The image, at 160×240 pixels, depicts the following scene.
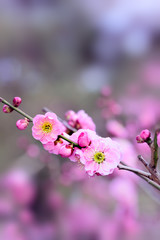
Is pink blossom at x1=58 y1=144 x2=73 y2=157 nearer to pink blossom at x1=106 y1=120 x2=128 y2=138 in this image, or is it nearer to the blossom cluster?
the blossom cluster

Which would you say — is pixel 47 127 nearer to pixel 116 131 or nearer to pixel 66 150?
pixel 66 150

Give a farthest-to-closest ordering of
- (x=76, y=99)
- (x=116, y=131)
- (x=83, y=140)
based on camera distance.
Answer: (x=76, y=99)
(x=116, y=131)
(x=83, y=140)

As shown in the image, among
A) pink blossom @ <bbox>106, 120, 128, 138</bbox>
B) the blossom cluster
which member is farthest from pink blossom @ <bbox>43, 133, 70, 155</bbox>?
pink blossom @ <bbox>106, 120, 128, 138</bbox>

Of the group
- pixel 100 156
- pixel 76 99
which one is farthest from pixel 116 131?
pixel 100 156

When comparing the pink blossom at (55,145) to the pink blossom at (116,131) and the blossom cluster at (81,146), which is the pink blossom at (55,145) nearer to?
the blossom cluster at (81,146)

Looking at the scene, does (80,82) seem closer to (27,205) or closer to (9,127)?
(9,127)

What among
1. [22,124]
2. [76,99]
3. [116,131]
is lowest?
[22,124]

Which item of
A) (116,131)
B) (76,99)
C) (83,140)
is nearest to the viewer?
(83,140)

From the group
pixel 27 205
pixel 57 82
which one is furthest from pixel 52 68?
pixel 27 205
